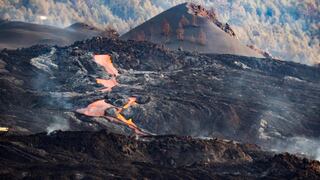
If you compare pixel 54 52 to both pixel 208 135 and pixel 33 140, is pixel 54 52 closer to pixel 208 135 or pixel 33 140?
pixel 208 135

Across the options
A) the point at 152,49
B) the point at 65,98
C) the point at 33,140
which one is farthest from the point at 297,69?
the point at 33,140

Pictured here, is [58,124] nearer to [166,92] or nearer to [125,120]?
[125,120]

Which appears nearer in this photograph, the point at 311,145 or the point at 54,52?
the point at 311,145

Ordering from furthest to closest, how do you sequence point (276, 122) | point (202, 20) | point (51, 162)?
point (202, 20), point (276, 122), point (51, 162)

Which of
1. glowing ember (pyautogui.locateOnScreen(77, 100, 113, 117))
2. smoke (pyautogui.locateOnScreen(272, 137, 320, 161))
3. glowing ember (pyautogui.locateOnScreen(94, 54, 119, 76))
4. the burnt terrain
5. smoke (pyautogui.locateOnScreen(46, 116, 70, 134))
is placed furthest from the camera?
glowing ember (pyautogui.locateOnScreen(94, 54, 119, 76))

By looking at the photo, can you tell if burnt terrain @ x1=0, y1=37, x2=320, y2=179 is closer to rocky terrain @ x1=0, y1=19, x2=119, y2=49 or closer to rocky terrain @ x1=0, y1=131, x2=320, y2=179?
rocky terrain @ x1=0, y1=131, x2=320, y2=179

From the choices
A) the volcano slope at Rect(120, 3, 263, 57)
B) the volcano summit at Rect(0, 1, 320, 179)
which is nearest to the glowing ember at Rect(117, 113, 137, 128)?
the volcano summit at Rect(0, 1, 320, 179)

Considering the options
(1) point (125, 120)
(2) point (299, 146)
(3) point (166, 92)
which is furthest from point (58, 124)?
(2) point (299, 146)
